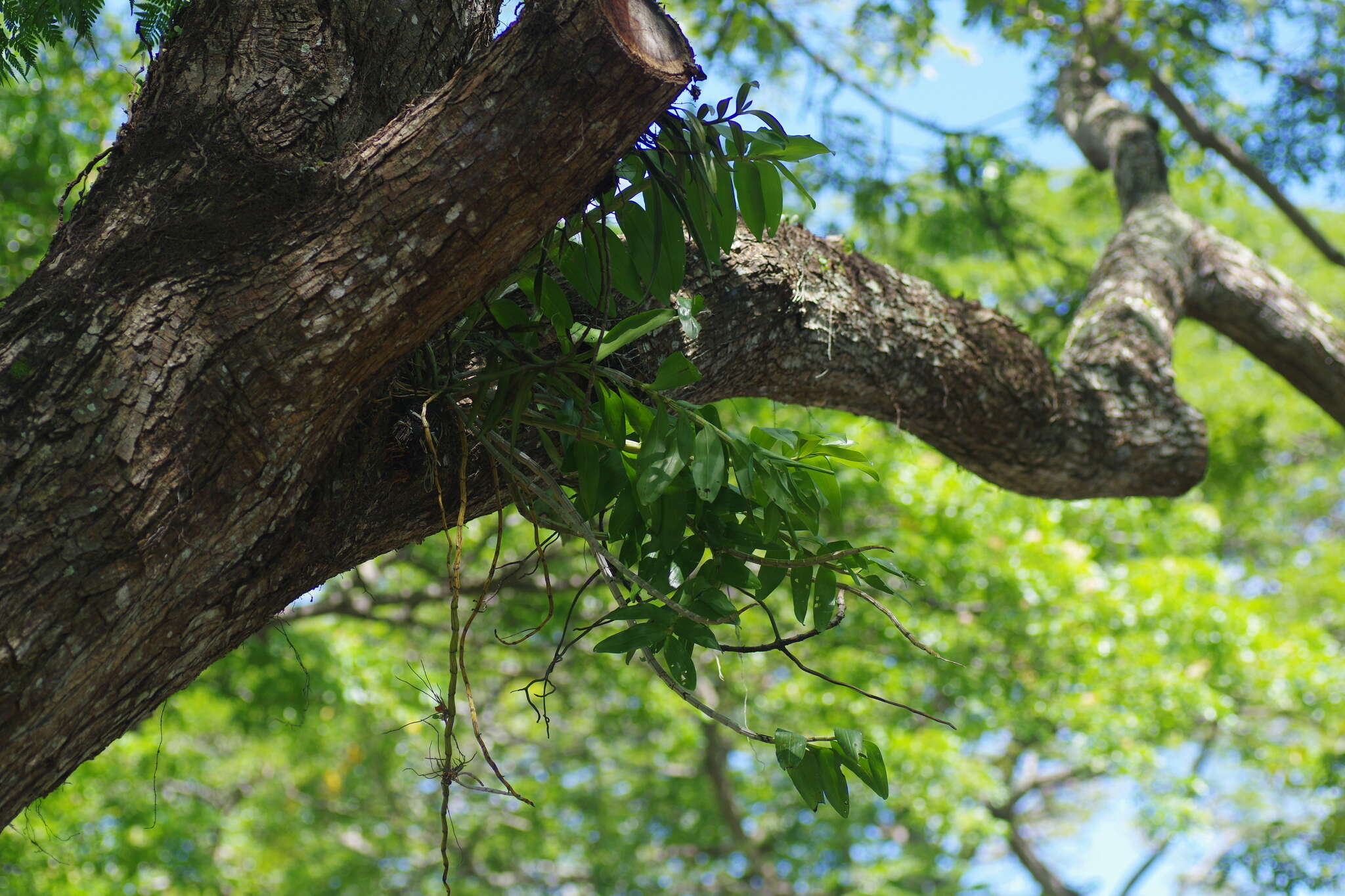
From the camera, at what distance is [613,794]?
10672mm

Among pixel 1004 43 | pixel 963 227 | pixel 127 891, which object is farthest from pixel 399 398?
pixel 127 891

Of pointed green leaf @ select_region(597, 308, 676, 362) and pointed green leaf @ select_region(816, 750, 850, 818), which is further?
pointed green leaf @ select_region(597, 308, 676, 362)

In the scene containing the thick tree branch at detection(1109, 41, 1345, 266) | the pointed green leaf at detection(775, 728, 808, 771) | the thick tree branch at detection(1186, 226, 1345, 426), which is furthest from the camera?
the thick tree branch at detection(1109, 41, 1345, 266)

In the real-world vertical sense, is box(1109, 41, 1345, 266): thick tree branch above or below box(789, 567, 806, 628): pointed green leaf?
above

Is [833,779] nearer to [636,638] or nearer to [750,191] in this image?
[636,638]

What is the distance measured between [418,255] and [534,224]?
0.45 ft

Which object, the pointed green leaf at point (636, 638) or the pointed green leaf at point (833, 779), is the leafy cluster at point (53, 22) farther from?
the pointed green leaf at point (833, 779)

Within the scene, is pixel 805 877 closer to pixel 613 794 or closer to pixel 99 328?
pixel 613 794

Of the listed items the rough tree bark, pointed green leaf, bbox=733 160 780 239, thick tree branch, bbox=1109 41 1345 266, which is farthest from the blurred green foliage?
thick tree branch, bbox=1109 41 1345 266

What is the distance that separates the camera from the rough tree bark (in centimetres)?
106

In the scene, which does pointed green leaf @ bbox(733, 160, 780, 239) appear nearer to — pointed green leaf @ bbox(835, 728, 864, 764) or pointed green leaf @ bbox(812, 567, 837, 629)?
pointed green leaf @ bbox(812, 567, 837, 629)

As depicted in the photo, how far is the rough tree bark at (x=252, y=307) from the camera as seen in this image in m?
1.06

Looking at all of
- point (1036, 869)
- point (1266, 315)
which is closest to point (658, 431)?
point (1266, 315)

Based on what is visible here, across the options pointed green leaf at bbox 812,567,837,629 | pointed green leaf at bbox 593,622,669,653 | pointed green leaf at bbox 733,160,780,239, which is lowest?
pointed green leaf at bbox 593,622,669,653
